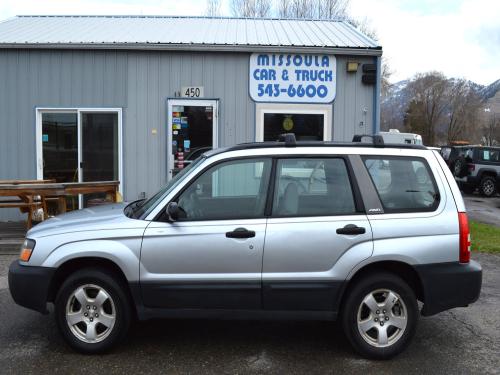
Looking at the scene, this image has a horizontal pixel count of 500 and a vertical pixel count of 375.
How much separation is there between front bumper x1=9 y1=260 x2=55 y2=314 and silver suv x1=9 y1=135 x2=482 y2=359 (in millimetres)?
11

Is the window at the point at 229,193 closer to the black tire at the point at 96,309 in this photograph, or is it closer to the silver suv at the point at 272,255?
the silver suv at the point at 272,255

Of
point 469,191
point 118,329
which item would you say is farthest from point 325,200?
point 469,191

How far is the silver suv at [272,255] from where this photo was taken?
4125 mm

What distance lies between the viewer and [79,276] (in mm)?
4195

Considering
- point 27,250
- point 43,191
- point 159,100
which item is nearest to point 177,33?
point 159,100

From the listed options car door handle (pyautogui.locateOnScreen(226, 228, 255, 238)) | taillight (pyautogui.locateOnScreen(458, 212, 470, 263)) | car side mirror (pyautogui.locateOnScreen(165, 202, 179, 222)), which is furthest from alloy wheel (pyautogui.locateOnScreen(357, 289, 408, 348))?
car side mirror (pyautogui.locateOnScreen(165, 202, 179, 222))

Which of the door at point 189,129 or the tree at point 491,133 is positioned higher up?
the tree at point 491,133

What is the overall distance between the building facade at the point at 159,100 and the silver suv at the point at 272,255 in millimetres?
5837

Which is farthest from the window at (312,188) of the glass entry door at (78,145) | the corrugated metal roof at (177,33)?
the glass entry door at (78,145)

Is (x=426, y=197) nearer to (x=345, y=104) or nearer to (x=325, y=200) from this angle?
(x=325, y=200)

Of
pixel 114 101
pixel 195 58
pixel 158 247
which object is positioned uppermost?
pixel 195 58

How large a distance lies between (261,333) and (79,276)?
5.78 feet

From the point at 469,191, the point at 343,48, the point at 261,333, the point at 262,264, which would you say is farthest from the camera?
the point at 469,191

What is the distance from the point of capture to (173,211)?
4.11 metres
